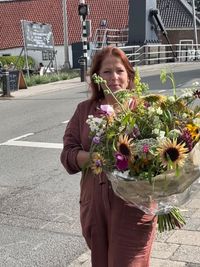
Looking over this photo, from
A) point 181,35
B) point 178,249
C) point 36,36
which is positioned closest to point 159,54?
point 36,36

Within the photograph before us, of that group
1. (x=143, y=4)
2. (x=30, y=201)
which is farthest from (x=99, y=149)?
(x=143, y=4)

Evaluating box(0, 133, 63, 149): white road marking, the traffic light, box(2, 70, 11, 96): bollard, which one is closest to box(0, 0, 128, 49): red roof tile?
the traffic light

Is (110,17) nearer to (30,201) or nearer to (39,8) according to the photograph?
(39,8)

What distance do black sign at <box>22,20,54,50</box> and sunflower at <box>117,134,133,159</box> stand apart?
24112mm

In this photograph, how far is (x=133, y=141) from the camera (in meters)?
2.38

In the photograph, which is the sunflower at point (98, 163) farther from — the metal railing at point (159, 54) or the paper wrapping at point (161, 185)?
the metal railing at point (159, 54)

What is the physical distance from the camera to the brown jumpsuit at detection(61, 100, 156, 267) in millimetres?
2689

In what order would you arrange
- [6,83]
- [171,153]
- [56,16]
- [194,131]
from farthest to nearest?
[56,16]
[6,83]
[194,131]
[171,153]

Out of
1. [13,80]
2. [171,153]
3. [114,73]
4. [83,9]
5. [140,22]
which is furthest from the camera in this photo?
[140,22]

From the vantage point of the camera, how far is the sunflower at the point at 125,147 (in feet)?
7.62

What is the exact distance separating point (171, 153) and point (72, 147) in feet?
2.62

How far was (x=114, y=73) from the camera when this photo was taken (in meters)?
2.88

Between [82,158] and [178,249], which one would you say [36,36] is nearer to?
[178,249]

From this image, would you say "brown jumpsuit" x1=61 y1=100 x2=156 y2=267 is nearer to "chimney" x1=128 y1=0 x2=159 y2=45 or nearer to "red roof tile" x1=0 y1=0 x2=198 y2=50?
"chimney" x1=128 y1=0 x2=159 y2=45
